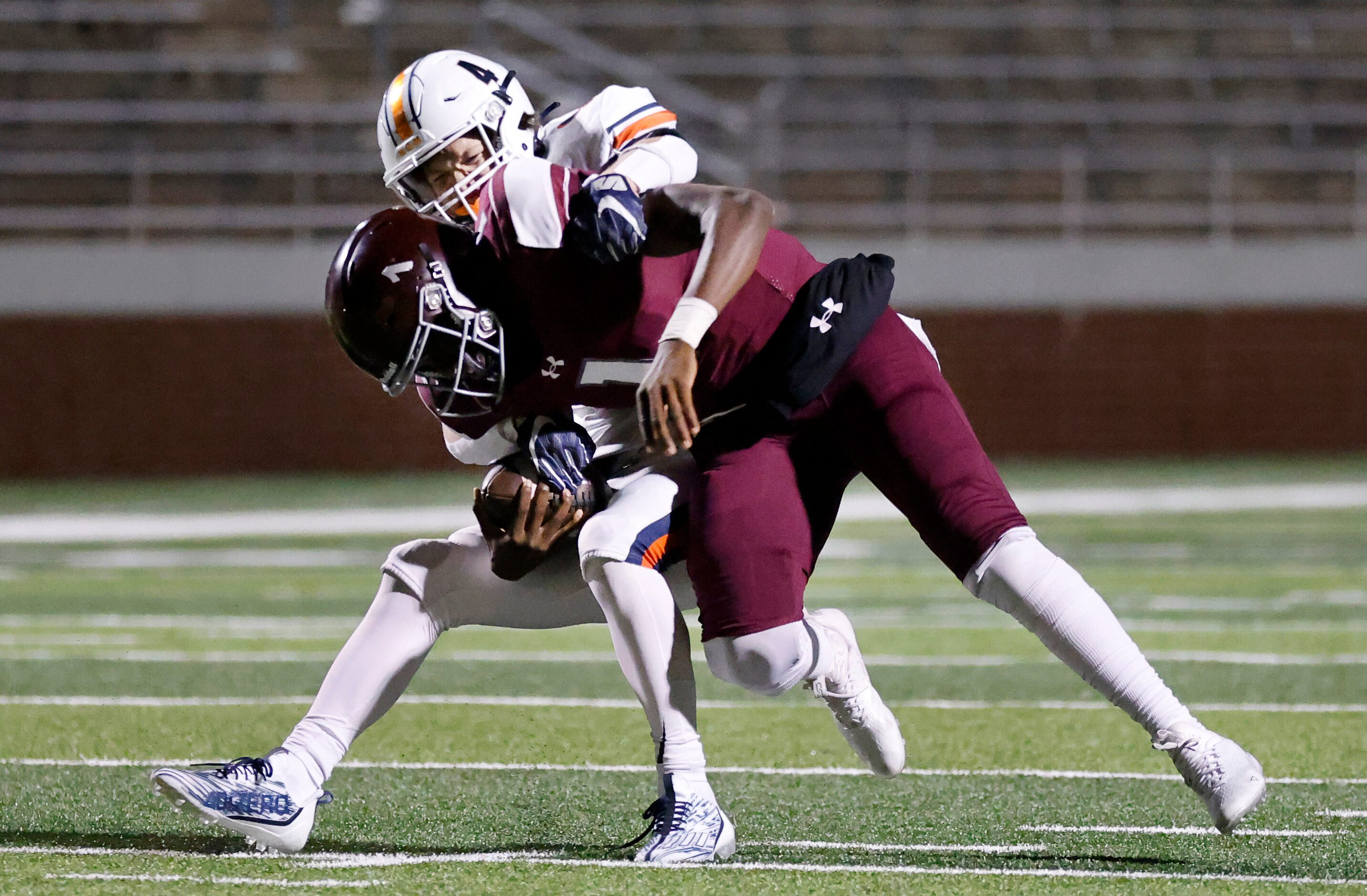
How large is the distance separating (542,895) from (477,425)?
796 mm

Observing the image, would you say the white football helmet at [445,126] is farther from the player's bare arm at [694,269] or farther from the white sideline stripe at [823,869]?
the white sideline stripe at [823,869]

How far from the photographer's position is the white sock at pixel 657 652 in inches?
115

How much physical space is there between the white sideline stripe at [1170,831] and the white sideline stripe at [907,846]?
14cm

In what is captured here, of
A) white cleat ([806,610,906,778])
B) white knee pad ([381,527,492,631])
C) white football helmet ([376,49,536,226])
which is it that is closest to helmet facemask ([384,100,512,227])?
white football helmet ([376,49,536,226])

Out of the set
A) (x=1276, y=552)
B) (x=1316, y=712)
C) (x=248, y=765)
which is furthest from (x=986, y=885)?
(x=1276, y=552)

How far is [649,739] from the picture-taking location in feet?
14.0

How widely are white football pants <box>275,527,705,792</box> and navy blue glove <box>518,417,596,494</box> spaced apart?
0.16 m

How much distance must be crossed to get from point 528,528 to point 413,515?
739cm

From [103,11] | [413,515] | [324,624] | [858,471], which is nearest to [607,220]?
[858,471]

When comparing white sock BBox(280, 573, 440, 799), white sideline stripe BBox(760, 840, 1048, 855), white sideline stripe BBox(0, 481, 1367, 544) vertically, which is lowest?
white sideline stripe BBox(0, 481, 1367, 544)

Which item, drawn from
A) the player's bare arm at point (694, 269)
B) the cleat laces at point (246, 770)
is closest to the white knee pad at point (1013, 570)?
the player's bare arm at point (694, 269)

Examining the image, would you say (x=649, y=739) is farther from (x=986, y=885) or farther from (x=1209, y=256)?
(x=1209, y=256)

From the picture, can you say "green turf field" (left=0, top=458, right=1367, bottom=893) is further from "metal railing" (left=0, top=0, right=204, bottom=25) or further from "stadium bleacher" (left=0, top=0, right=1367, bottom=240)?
"metal railing" (left=0, top=0, right=204, bottom=25)

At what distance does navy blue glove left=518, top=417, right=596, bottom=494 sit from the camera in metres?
2.98
